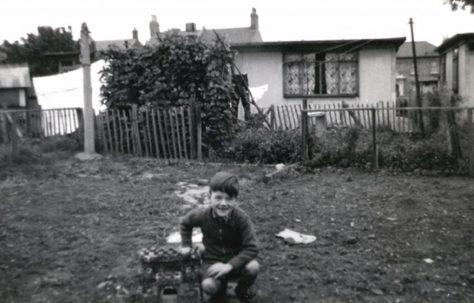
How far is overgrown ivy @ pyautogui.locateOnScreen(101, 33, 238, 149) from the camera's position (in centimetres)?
1077

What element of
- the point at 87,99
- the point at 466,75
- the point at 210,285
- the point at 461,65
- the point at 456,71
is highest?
the point at 461,65

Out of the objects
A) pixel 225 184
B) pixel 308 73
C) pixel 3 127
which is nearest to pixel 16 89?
pixel 3 127

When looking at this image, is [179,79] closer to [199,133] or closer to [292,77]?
[199,133]

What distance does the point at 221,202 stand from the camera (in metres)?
3.11

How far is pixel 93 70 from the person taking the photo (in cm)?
1878

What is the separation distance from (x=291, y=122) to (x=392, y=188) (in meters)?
7.58

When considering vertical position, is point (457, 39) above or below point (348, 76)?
above

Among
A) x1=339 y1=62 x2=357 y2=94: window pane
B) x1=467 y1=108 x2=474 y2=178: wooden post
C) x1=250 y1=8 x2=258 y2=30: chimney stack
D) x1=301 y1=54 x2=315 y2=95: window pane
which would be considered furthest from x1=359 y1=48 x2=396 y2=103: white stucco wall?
x1=250 y1=8 x2=258 y2=30: chimney stack

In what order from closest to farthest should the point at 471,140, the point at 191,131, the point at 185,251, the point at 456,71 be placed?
1. the point at 185,251
2. the point at 471,140
3. the point at 191,131
4. the point at 456,71

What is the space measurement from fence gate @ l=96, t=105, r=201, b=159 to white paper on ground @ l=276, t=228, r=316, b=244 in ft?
18.1

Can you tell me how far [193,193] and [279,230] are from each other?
2.35 metres

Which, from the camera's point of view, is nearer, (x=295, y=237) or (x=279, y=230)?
(x=295, y=237)

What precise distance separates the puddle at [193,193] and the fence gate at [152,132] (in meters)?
2.55

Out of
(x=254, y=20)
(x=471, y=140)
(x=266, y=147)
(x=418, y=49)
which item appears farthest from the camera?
(x=418, y=49)
